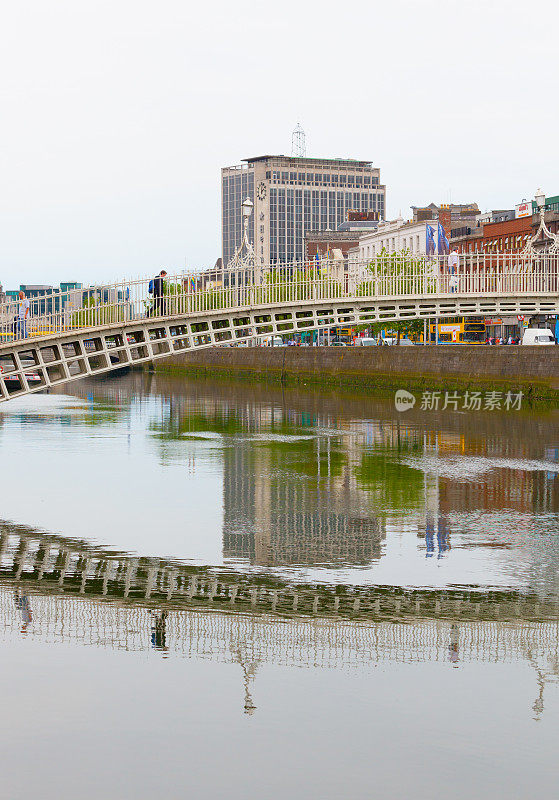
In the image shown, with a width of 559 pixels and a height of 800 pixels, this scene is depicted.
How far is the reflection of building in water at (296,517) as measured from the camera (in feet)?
55.9

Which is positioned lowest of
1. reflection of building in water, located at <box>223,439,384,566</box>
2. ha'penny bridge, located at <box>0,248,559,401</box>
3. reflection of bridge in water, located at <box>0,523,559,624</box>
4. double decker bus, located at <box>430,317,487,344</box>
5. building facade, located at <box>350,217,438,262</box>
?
reflection of building in water, located at <box>223,439,384,566</box>

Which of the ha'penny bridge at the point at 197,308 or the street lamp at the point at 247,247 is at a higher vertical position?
the street lamp at the point at 247,247

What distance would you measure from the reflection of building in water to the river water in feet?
0.25

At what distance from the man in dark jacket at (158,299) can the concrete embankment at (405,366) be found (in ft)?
75.6

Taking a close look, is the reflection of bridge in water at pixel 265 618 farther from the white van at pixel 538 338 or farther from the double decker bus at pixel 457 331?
the double decker bus at pixel 457 331

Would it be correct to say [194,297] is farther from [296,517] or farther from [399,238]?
[399,238]

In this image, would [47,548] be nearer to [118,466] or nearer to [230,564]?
[230,564]

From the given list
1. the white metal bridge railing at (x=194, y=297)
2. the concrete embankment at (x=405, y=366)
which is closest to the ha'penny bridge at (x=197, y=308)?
the white metal bridge railing at (x=194, y=297)

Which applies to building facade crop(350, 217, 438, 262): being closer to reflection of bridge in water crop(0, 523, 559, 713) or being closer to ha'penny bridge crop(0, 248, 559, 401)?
ha'penny bridge crop(0, 248, 559, 401)

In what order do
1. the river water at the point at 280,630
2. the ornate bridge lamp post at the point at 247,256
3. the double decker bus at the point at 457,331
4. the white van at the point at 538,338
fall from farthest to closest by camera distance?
the double decker bus at the point at 457,331, the white van at the point at 538,338, the ornate bridge lamp post at the point at 247,256, the river water at the point at 280,630

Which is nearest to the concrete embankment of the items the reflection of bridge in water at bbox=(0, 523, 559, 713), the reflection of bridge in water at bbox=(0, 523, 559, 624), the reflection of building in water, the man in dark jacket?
the reflection of building in water

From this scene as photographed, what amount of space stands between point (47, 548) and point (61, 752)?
8551 millimetres

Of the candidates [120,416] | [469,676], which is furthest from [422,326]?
[469,676]

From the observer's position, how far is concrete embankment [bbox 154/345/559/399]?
47719 mm
